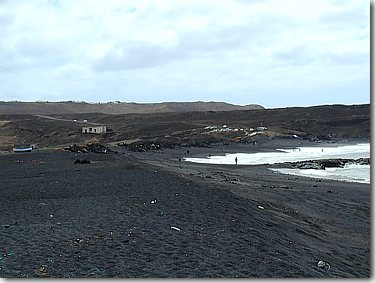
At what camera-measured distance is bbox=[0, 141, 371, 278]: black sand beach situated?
898 centimetres

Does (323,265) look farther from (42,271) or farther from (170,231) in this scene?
(42,271)

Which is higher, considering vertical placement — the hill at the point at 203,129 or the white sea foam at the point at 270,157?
the hill at the point at 203,129

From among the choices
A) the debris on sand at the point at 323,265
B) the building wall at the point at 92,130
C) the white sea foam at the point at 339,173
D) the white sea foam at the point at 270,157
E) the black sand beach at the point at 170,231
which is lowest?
the white sea foam at the point at 339,173

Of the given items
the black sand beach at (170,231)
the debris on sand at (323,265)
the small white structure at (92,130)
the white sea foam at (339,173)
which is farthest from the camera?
the small white structure at (92,130)

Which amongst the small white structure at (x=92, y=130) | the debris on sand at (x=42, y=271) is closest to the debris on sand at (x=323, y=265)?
the debris on sand at (x=42, y=271)

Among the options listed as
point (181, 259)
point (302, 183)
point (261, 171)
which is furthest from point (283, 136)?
point (181, 259)

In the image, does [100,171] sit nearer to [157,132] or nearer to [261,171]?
[261,171]

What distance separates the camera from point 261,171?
35.6 meters

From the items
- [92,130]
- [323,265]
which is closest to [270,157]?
[92,130]

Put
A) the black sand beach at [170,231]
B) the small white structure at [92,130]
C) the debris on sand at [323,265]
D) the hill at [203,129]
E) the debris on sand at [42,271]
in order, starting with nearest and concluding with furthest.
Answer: the debris on sand at [42,271] < the black sand beach at [170,231] < the debris on sand at [323,265] < the hill at [203,129] < the small white structure at [92,130]

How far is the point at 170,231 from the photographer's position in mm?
11516

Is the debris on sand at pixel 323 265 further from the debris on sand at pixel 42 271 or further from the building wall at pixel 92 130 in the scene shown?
the building wall at pixel 92 130

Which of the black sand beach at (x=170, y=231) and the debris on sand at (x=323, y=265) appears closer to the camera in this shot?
the black sand beach at (x=170, y=231)

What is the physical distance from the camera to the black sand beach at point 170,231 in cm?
898
